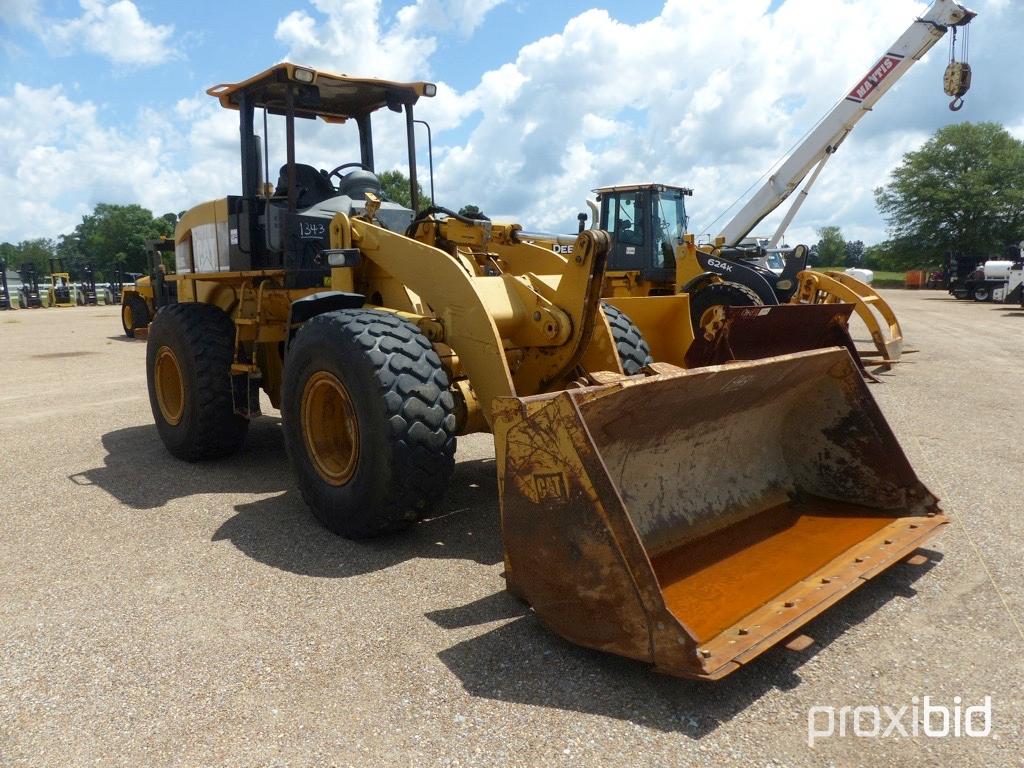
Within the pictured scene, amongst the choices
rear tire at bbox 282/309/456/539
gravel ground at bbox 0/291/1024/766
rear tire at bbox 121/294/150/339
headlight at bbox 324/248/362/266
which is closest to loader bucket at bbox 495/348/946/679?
gravel ground at bbox 0/291/1024/766

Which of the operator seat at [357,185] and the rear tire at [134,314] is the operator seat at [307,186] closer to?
the operator seat at [357,185]

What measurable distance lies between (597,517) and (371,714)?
3.34 ft

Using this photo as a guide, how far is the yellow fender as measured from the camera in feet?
35.2

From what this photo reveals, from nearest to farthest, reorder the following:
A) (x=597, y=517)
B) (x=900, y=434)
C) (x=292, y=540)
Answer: (x=597, y=517)
(x=292, y=540)
(x=900, y=434)

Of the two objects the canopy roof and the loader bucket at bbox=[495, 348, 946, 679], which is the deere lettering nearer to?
the canopy roof

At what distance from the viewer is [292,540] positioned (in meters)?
4.13

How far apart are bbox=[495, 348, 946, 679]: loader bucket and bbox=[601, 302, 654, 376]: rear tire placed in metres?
0.97

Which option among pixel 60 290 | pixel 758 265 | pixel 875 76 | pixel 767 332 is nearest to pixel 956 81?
pixel 875 76

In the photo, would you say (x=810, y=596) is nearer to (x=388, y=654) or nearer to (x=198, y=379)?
(x=388, y=654)

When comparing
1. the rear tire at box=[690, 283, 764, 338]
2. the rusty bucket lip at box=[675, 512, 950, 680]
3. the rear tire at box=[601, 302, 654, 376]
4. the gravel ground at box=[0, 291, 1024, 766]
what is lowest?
the gravel ground at box=[0, 291, 1024, 766]

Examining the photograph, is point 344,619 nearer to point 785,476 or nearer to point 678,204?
point 785,476

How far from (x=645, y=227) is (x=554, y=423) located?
10.1 metres

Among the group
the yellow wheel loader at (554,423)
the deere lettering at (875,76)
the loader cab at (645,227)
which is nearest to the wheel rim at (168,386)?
the yellow wheel loader at (554,423)

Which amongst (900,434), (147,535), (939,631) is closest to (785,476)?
(939,631)
